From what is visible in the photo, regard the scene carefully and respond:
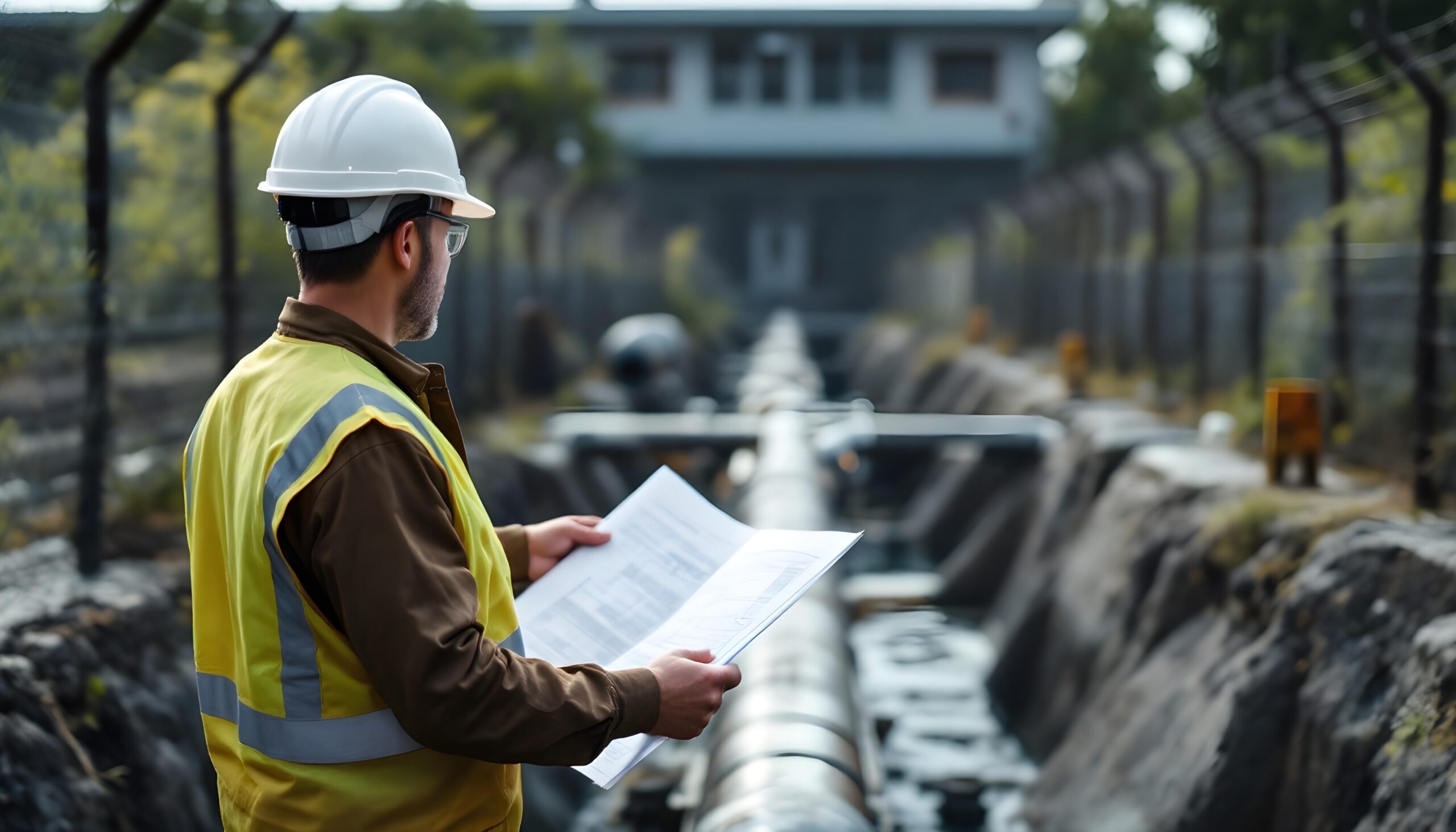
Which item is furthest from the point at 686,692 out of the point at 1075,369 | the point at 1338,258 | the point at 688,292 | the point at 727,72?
the point at 727,72

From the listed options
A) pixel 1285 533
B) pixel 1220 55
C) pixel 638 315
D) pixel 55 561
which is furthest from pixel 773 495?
pixel 638 315

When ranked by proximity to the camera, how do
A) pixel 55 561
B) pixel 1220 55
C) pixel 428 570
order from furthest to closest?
pixel 1220 55
pixel 55 561
pixel 428 570

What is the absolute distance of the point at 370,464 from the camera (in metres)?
1.85

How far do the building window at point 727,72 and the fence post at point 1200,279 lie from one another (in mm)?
23919

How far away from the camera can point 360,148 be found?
6.79 feet

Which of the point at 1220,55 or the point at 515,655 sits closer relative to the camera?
the point at 515,655

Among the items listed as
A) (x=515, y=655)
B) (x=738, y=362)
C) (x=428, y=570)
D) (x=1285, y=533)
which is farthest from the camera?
(x=738, y=362)

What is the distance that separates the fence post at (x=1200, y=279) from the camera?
10.8 metres

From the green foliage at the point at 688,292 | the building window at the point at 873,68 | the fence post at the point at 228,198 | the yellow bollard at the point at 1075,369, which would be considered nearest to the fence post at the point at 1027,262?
the yellow bollard at the point at 1075,369

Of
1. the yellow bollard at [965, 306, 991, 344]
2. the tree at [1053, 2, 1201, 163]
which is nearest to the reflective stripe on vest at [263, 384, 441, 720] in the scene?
the yellow bollard at [965, 306, 991, 344]

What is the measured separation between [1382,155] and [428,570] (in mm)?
7006

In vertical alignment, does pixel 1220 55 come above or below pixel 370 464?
above

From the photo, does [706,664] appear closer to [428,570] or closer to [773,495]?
[428,570]

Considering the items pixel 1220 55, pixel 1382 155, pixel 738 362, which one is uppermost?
pixel 1220 55
